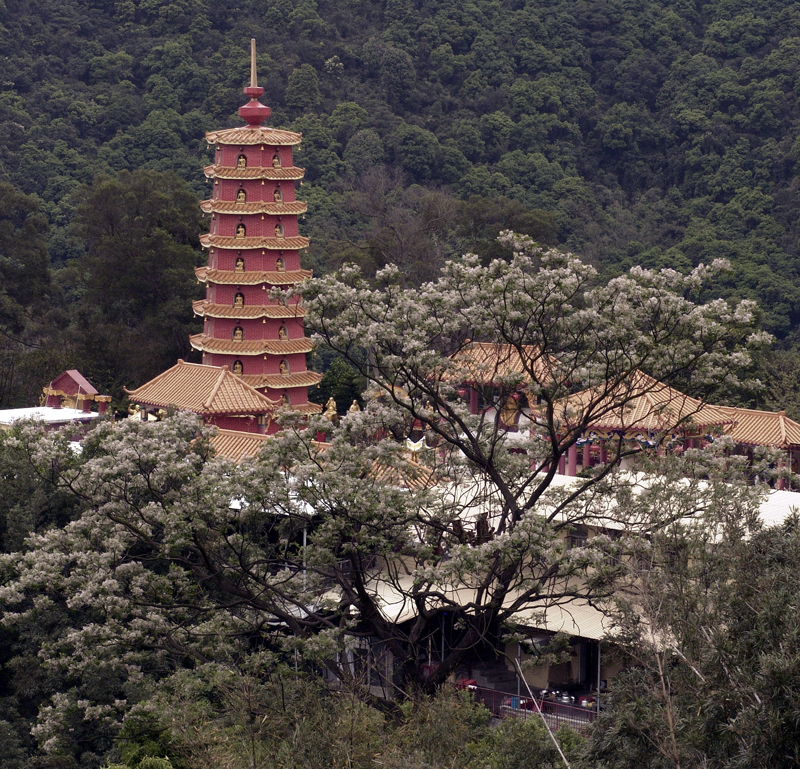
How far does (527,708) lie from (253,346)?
747 inches

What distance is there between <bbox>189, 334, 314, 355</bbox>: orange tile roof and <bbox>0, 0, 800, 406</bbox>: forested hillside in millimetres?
15936

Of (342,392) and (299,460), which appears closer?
(299,460)

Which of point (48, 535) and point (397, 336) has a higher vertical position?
point (397, 336)

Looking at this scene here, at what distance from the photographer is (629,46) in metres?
84.2

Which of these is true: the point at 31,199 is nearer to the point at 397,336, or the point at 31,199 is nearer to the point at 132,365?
the point at 132,365

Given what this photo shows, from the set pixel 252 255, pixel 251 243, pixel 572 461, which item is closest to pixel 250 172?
pixel 251 243

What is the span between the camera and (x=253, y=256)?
139ft

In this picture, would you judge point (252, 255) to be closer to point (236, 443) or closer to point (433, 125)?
point (236, 443)

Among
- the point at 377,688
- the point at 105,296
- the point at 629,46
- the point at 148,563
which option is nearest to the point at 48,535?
the point at 148,563

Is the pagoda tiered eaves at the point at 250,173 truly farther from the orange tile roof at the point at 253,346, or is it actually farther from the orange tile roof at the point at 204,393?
the orange tile roof at the point at 204,393

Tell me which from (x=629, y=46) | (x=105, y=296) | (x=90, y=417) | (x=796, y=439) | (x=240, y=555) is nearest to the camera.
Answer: (x=240, y=555)

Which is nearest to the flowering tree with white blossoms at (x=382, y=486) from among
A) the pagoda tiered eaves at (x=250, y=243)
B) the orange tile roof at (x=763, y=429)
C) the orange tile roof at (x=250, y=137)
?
the orange tile roof at (x=763, y=429)

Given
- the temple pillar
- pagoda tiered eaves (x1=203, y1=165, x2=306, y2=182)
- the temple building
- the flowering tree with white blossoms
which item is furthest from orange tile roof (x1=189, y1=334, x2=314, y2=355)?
the flowering tree with white blossoms

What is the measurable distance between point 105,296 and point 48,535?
37034mm
